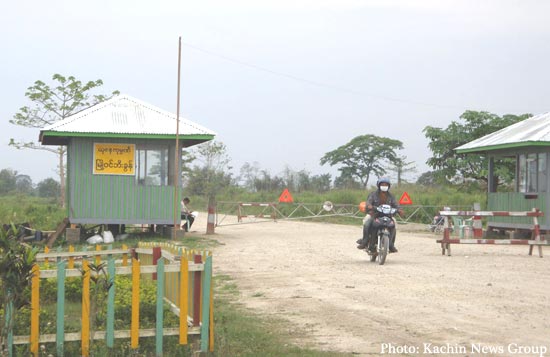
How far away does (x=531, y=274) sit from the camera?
13281mm

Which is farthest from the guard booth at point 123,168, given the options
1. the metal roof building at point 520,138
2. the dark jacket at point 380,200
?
the metal roof building at point 520,138

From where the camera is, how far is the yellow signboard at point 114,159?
71.4 ft

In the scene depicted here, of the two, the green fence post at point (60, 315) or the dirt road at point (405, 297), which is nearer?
the green fence post at point (60, 315)

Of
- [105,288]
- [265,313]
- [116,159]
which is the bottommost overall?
[265,313]

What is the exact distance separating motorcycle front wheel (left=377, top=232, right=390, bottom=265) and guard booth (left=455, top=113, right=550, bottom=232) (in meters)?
9.47

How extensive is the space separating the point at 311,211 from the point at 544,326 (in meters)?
29.6

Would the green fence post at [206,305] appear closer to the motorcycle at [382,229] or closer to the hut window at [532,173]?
the motorcycle at [382,229]

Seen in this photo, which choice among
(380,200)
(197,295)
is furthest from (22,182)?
(197,295)

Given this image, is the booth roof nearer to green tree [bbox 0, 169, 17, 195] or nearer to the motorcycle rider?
the motorcycle rider

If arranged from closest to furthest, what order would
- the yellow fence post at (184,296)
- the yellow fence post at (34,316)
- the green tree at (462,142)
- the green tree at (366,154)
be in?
1. the yellow fence post at (34,316)
2. the yellow fence post at (184,296)
3. the green tree at (462,142)
4. the green tree at (366,154)

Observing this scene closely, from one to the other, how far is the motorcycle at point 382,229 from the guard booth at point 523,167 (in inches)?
363

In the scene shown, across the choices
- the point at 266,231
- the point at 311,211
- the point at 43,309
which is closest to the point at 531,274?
the point at 43,309

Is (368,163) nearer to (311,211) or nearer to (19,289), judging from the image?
(311,211)

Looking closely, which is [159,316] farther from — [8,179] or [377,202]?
[8,179]
